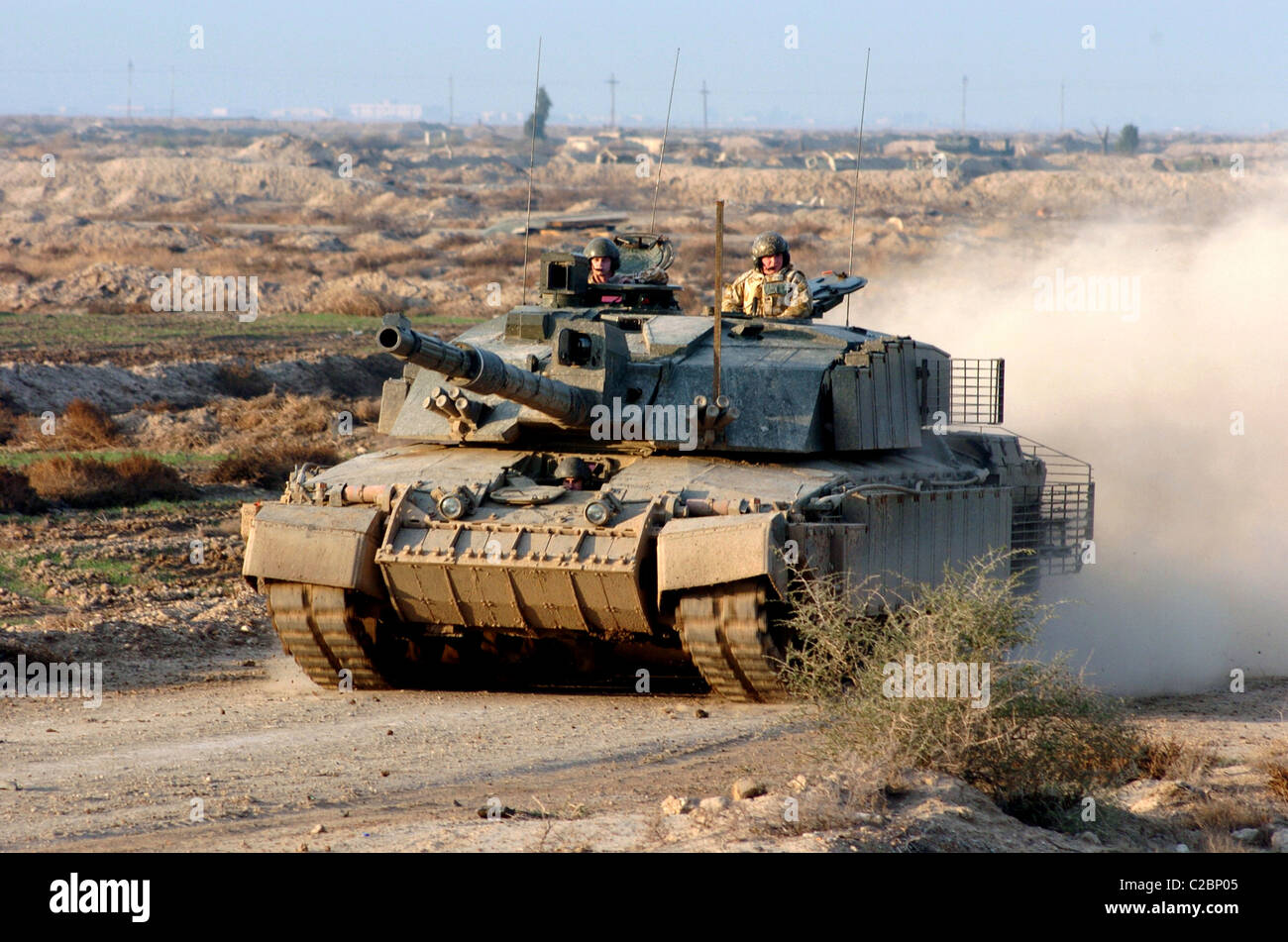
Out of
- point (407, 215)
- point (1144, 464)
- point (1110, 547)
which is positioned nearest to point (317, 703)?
point (1110, 547)

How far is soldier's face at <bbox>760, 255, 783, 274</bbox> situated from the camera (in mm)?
16359

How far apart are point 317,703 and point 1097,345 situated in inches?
737

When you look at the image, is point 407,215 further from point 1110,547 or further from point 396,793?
point 396,793

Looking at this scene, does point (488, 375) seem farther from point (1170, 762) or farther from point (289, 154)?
point (289, 154)

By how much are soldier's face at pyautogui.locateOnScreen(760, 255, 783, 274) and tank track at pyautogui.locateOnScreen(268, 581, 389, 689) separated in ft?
17.6

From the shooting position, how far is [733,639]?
12438 mm

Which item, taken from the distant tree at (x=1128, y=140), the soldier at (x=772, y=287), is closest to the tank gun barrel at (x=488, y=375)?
the soldier at (x=772, y=287)

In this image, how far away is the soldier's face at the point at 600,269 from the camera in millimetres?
16281

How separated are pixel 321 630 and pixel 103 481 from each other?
35.7ft

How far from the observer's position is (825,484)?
1318 centimetres
